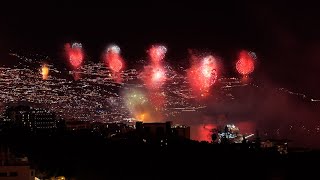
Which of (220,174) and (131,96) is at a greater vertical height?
(131,96)

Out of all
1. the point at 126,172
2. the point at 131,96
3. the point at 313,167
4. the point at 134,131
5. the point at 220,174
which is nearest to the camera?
the point at 313,167

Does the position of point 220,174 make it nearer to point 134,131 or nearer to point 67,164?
point 67,164

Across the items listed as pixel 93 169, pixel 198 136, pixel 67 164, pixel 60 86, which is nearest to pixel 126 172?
pixel 93 169

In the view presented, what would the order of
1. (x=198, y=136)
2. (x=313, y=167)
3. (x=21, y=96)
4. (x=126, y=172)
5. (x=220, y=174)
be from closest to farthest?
(x=313, y=167)
(x=220, y=174)
(x=126, y=172)
(x=198, y=136)
(x=21, y=96)

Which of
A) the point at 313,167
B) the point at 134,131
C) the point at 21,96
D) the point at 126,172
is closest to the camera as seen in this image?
the point at 313,167

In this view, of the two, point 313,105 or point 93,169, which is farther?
point 313,105

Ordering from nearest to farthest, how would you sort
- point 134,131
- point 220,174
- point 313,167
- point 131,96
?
point 313,167, point 220,174, point 134,131, point 131,96

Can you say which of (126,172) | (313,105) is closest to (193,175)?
(126,172)

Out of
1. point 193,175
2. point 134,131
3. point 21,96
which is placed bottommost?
point 193,175

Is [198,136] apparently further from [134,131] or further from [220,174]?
[220,174]
